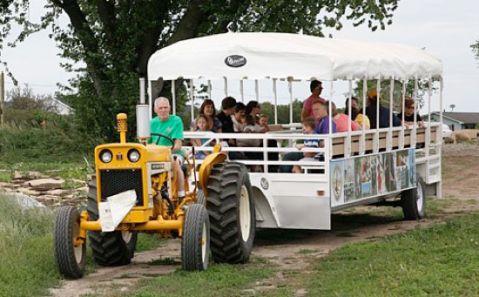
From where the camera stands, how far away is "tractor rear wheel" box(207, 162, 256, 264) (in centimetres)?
1201

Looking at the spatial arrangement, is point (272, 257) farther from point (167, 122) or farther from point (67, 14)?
point (67, 14)

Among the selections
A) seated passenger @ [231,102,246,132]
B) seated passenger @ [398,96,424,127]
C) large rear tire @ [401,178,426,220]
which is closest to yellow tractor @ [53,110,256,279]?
seated passenger @ [231,102,246,132]

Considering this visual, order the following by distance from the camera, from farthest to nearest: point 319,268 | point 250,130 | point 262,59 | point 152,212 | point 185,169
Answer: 1. point 250,130
2. point 262,59
3. point 185,169
4. point 319,268
5. point 152,212

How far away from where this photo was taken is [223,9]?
2858 cm

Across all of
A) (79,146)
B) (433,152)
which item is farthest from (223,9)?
(433,152)

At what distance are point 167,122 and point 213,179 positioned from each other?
1029 mm

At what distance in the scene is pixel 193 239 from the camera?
36.7 feet

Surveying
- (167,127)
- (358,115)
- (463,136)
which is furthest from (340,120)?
(463,136)

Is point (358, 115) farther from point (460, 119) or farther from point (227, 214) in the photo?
point (460, 119)

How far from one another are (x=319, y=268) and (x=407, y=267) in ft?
4.15

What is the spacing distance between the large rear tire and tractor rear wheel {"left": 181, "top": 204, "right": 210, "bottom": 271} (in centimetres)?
643

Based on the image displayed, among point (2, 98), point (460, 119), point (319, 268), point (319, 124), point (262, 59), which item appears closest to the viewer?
point (319, 268)

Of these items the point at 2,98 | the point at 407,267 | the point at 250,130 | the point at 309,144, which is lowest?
the point at 407,267

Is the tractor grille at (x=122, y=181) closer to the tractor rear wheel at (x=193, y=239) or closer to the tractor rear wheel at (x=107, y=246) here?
the tractor rear wheel at (x=193, y=239)
